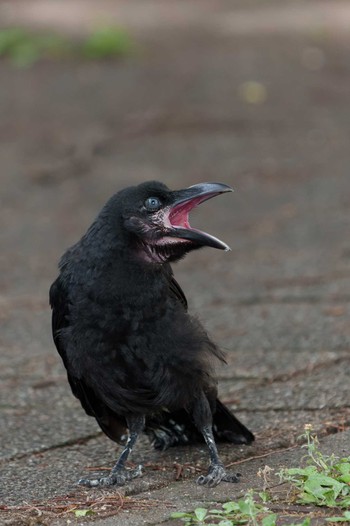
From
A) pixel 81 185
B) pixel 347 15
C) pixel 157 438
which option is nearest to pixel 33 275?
pixel 81 185

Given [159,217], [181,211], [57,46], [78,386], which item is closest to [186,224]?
[181,211]

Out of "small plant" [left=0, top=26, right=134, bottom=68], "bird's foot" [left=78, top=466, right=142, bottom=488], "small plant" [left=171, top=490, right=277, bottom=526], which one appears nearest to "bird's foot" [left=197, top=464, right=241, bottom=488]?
"bird's foot" [left=78, top=466, right=142, bottom=488]

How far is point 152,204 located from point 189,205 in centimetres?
15

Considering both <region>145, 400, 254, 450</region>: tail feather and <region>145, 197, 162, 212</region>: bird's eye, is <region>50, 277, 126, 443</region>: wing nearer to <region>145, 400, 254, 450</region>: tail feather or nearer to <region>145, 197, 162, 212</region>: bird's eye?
<region>145, 400, 254, 450</region>: tail feather

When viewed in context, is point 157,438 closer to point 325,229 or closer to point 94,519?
point 94,519

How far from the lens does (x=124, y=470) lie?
4332 millimetres

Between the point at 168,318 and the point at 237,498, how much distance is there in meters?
0.76

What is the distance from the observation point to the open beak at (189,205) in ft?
13.8

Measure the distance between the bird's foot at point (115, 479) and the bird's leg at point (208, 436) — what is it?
276 millimetres

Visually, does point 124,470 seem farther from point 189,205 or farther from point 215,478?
point 189,205

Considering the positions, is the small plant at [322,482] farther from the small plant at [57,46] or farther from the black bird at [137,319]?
the small plant at [57,46]

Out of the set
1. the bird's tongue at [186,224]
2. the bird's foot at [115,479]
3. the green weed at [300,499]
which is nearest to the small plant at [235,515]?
the green weed at [300,499]

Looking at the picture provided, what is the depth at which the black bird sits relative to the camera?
4.15 metres

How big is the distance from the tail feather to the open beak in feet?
2.44
